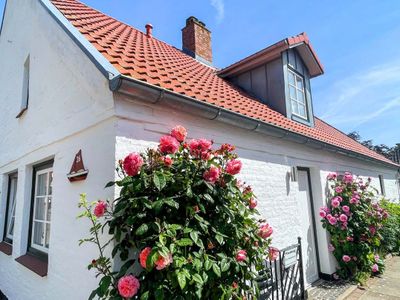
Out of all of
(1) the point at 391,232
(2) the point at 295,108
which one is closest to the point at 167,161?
(2) the point at 295,108

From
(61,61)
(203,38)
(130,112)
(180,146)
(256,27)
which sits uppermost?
(203,38)

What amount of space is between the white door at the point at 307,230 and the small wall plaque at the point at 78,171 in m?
4.52

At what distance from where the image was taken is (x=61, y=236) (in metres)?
3.45

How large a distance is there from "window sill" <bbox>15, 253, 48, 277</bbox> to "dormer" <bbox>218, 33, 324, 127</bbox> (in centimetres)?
586

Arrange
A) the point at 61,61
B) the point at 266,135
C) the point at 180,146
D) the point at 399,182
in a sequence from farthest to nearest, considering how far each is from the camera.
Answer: the point at 399,182 → the point at 266,135 → the point at 61,61 → the point at 180,146

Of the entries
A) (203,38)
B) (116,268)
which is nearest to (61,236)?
(116,268)

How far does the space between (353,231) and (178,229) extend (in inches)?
217

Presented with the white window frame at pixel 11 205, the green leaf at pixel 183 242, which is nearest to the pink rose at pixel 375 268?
the green leaf at pixel 183 242

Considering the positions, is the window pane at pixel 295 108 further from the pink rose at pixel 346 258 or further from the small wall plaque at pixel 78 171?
the small wall plaque at pixel 78 171

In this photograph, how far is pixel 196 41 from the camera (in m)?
8.80

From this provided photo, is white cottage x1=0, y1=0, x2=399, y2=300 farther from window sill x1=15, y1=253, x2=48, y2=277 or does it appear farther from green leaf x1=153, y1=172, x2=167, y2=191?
green leaf x1=153, y1=172, x2=167, y2=191

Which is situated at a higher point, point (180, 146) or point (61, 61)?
point (61, 61)

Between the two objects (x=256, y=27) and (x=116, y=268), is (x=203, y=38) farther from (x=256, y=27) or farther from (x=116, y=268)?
(x=116, y=268)

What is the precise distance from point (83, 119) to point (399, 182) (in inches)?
694
